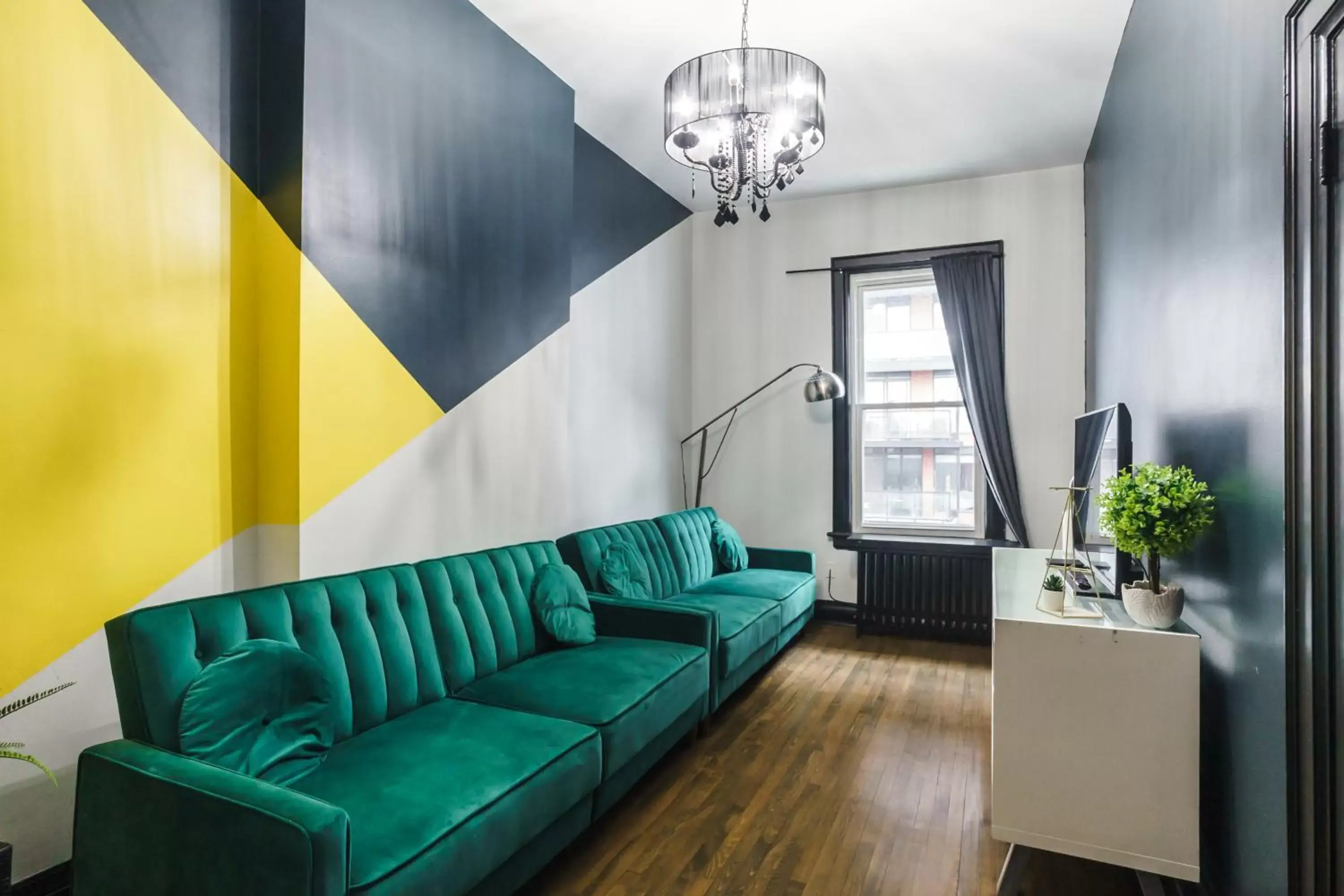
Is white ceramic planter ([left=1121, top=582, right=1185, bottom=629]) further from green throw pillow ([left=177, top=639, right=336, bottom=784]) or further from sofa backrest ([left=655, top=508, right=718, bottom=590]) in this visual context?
sofa backrest ([left=655, top=508, right=718, bottom=590])

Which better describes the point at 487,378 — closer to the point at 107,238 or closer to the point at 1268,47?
the point at 107,238

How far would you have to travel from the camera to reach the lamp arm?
18.0 ft

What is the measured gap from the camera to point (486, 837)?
1.75 meters

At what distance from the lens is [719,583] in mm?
4449

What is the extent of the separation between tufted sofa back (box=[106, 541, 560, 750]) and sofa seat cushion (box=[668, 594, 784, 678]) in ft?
2.90

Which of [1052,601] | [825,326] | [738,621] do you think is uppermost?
[825,326]

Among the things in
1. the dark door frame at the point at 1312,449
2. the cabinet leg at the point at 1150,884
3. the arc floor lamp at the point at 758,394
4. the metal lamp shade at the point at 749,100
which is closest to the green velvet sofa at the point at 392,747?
the cabinet leg at the point at 1150,884

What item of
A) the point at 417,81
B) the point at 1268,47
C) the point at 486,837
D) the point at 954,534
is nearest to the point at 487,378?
the point at 417,81

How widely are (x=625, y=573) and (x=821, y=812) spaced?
1.46 meters

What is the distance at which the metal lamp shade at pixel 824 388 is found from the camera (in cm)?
502

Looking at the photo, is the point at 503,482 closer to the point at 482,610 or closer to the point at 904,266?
the point at 482,610

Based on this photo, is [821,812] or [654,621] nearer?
[821,812]

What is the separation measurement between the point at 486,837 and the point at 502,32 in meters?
3.32

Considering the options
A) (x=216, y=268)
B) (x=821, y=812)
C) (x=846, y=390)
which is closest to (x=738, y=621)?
(x=821, y=812)
